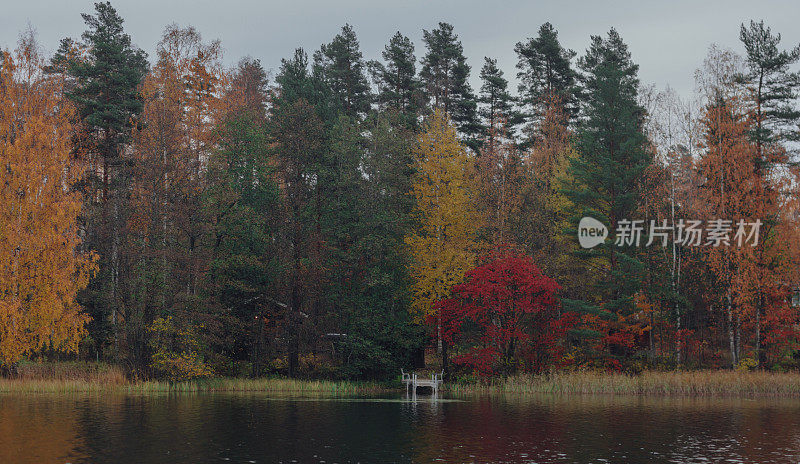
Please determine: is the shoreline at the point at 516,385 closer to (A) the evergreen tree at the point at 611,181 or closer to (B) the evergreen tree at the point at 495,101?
(A) the evergreen tree at the point at 611,181

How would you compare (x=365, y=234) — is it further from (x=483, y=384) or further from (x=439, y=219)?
(x=483, y=384)

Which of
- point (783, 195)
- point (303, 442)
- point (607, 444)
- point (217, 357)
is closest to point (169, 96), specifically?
point (217, 357)

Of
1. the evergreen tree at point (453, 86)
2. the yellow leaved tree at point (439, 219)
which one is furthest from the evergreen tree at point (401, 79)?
the yellow leaved tree at point (439, 219)

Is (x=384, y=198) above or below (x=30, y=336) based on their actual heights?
above

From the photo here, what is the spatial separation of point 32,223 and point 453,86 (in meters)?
44.8

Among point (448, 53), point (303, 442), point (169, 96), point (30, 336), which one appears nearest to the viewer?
point (303, 442)

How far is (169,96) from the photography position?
5203cm

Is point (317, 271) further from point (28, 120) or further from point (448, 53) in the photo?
point (448, 53)

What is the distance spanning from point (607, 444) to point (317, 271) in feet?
92.5

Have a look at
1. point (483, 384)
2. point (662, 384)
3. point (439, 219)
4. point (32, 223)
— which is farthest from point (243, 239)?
point (662, 384)

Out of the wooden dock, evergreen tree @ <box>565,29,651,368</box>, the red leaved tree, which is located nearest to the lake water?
the wooden dock

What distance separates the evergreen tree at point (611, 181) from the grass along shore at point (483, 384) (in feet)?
15.2

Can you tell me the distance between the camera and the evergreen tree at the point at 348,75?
74938 mm

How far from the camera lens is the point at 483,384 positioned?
5119 cm
